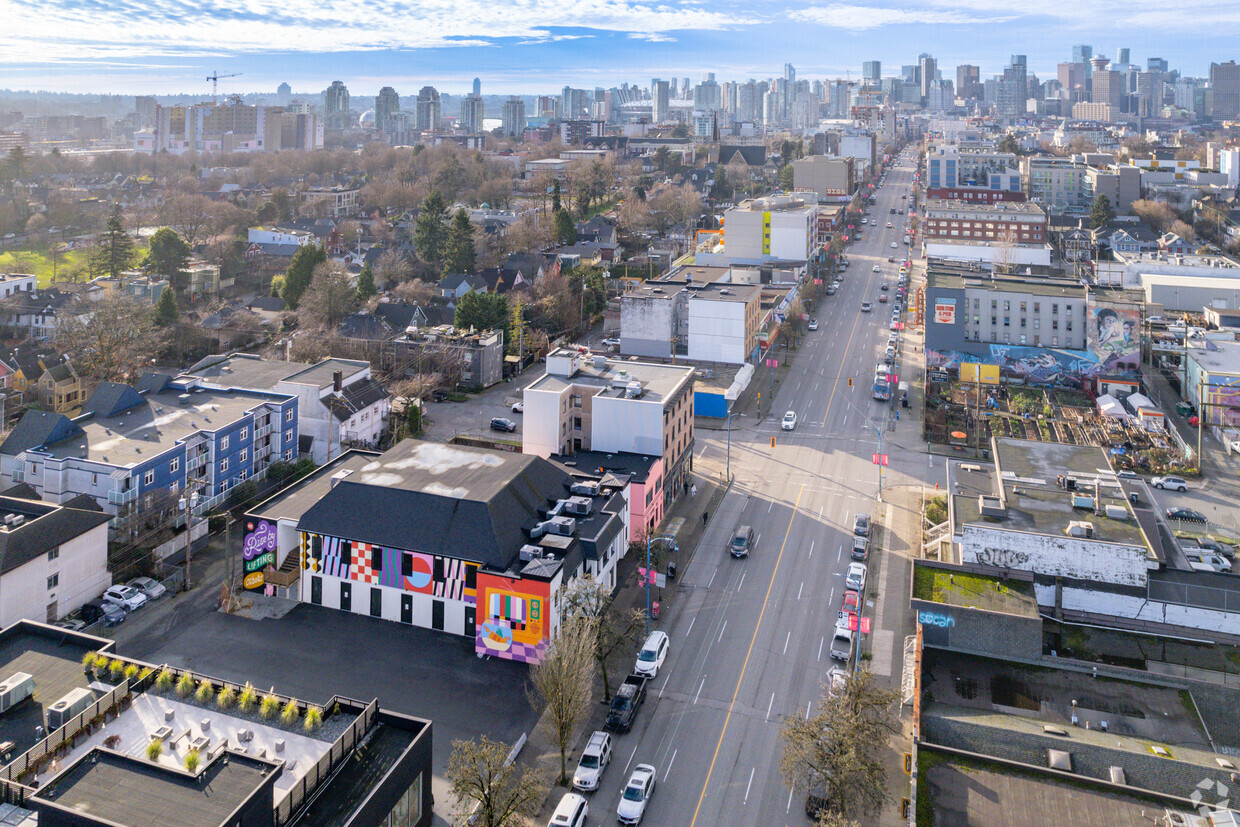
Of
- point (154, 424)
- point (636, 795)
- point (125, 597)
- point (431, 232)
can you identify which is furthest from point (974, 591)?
point (431, 232)

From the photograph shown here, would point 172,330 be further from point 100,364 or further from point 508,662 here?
point 508,662

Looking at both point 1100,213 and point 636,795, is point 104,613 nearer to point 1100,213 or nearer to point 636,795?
point 636,795

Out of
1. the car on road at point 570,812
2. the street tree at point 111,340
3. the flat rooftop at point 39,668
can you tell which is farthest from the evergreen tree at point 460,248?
the car on road at point 570,812

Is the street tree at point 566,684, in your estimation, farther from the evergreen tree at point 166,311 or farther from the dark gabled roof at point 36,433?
the evergreen tree at point 166,311

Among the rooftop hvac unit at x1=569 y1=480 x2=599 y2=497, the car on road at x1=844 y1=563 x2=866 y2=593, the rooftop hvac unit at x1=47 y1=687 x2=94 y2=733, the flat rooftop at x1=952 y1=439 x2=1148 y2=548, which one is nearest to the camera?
the rooftop hvac unit at x1=47 y1=687 x2=94 y2=733

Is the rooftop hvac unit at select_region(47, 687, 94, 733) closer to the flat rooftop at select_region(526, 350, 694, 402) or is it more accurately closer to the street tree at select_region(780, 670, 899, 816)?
the street tree at select_region(780, 670, 899, 816)

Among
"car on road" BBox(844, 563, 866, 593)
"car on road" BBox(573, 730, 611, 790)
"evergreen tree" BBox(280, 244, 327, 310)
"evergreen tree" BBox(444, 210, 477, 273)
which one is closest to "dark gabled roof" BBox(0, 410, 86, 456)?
"car on road" BBox(573, 730, 611, 790)
